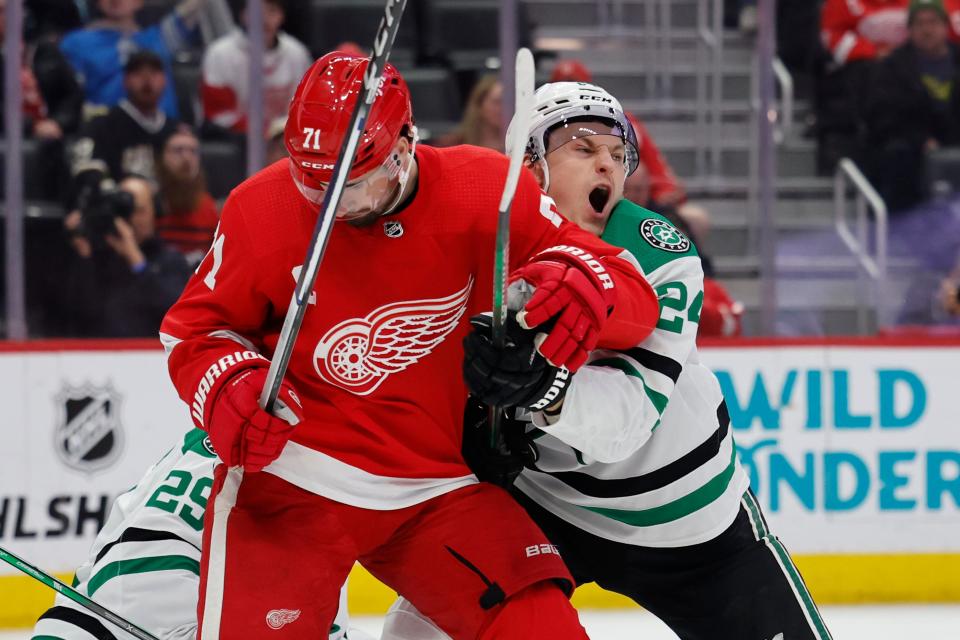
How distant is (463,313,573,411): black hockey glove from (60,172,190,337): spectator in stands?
8.57ft

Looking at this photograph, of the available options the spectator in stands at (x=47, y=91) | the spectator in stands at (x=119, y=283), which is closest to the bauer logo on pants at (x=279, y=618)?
the spectator in stands at (x=119, y=283)

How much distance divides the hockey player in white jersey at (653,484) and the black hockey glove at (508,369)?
12.7 inches

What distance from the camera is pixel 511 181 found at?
1.86 m

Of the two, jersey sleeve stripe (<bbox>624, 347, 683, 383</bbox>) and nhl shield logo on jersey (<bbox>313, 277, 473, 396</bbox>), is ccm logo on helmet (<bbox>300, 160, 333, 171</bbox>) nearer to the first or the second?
nhl shield logo on jersey (<bbox>313, 277, 473, 396</bbox>)

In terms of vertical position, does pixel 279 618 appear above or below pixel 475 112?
below

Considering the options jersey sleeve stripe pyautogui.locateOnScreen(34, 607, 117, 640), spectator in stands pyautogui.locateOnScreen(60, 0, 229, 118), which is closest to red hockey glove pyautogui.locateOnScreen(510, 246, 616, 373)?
jersey sleeve stripe pyautogui.locateOnScreen(34, 607, 117, 640)

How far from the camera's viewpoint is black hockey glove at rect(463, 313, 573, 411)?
1.89m

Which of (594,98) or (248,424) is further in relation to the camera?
(594,98)

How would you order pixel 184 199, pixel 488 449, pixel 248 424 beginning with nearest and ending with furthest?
pixel 248 424 < pixel 488 449 < pixel 184 199

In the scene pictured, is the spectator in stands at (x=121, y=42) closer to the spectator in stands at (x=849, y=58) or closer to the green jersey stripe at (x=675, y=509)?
the spectator in stands at (x=849, y=58)

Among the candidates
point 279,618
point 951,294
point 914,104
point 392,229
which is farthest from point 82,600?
point 914,104

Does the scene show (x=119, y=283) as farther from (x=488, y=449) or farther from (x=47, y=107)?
(x=488, y=449)

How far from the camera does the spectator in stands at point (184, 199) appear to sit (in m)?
4.45

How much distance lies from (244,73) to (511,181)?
2.95m
